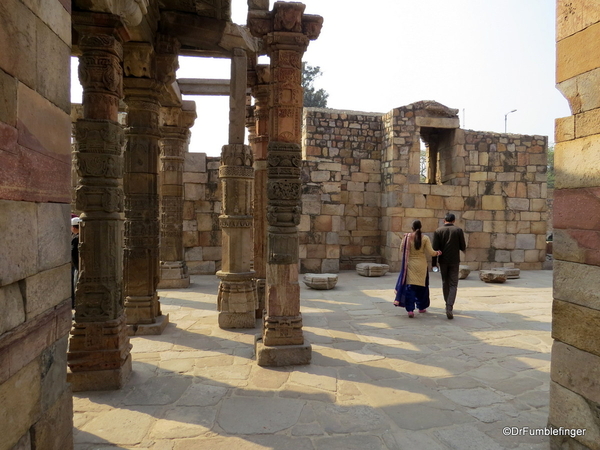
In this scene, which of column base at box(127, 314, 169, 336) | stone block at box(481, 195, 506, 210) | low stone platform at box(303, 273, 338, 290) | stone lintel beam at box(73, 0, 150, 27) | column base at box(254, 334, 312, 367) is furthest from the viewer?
stone block at box(481, 195, 506, 210)

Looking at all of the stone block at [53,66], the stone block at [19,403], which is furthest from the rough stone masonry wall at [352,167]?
the stone block at [19,403]

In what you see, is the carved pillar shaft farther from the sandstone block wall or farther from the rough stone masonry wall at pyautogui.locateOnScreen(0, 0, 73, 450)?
the sandstone block wall

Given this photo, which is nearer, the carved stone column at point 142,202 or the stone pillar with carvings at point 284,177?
the stone pillar with carvings at point 284,177

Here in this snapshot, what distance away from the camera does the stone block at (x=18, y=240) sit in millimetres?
1627

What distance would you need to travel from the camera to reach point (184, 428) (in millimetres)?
2943

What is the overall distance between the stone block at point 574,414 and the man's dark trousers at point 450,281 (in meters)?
3.63

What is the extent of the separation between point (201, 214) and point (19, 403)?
9.36 m

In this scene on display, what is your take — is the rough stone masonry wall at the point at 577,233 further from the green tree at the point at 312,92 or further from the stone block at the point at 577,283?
the green tree at the point at 312,92

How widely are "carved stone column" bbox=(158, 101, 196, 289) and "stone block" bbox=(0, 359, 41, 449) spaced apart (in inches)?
281

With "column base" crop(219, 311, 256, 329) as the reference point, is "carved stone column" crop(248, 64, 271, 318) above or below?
above

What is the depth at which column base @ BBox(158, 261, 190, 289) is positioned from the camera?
29.0ft

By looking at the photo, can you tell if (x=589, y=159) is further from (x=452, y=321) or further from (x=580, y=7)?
(x=452, y=321)

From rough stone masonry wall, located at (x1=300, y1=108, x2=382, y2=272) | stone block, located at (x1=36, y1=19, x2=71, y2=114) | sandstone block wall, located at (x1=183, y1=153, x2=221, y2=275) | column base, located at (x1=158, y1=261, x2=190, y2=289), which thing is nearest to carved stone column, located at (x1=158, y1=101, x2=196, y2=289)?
column base, located at (x1=158, y1=261, x2=190, y2=289)

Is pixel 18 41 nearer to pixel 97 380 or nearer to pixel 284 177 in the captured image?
pixel 284 177
